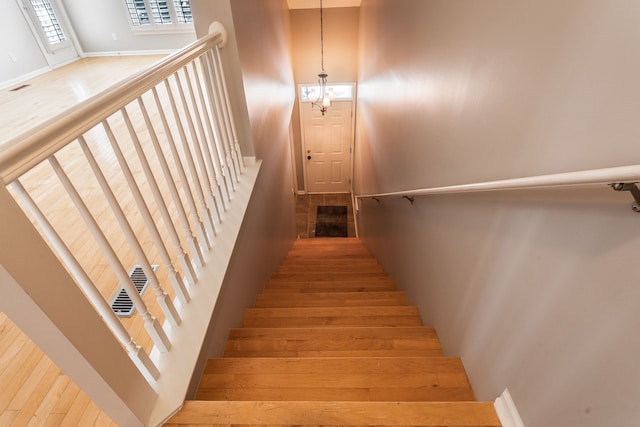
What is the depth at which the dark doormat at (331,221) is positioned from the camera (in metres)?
6.60

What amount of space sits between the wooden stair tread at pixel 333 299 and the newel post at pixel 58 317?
1.47 m

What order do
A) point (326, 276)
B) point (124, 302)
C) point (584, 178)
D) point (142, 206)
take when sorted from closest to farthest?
1. point (584, 178)
2. point (142, 206)
3. point (124, 302)
4. point (326, 276)

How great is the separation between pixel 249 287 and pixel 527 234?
6.21ft

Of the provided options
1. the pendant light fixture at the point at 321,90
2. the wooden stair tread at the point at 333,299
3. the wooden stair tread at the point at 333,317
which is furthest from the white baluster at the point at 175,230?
the pendant light fixture at the point at 321,90

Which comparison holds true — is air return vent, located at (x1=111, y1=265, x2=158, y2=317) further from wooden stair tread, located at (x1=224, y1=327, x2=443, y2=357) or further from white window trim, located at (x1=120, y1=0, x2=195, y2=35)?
white window trim, located at (x1=120, y1=0, x2=195, y2=35)

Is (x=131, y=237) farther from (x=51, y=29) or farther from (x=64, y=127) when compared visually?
(x=51, y=29)

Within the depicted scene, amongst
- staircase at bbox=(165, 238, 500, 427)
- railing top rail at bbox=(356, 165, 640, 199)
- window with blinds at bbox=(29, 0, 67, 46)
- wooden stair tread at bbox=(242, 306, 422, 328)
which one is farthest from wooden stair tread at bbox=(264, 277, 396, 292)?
window with blinds at bbox=(29, 0, 67, 46)

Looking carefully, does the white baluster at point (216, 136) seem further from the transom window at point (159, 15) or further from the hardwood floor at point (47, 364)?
the transom window at point (159, 15)

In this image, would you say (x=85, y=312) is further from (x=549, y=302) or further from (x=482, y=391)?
(x=482, y=391)

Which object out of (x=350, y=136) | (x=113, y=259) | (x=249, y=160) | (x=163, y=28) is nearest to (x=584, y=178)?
(x=113, y=259)

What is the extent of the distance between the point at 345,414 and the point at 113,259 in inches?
36.8

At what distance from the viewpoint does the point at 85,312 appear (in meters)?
0.87

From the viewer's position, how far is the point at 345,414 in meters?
1.14

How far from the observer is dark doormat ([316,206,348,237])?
21.7ft
